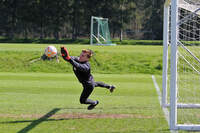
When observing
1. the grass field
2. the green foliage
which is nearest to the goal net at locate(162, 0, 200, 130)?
the grass field

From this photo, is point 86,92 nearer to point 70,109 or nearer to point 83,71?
point 83,71

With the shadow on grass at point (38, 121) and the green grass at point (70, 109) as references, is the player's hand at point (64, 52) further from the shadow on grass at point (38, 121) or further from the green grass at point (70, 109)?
the shadow on grass at point (38, 121)

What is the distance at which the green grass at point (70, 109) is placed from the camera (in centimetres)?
787

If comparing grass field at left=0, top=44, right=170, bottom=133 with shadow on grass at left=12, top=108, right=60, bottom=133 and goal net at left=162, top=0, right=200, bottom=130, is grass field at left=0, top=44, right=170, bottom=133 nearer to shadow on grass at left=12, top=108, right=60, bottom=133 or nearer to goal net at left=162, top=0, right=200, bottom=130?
shadow on grass at left=12, top=108, right=60, bottom=133

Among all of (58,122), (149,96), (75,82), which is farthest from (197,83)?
(58,122)

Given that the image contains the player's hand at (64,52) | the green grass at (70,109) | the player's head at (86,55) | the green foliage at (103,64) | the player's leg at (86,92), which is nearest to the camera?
the player's hand at (64,52)

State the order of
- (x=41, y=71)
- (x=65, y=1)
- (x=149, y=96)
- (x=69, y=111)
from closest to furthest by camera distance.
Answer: (x=69, y=111), (x=149, y=96), (x=41, y=71), (x=65, y=1)

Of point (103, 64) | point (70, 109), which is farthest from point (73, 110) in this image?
point (103, 64)

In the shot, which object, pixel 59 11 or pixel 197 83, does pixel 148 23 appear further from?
pixel 197 83

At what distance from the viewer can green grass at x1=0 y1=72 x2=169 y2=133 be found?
7.87m

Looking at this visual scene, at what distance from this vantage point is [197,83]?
1695cm

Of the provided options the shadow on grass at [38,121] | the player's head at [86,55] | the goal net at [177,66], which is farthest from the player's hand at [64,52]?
the goal net at [177,66]

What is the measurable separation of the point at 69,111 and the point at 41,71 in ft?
44.3

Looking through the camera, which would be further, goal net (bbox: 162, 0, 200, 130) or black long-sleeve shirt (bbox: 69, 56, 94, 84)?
black long-sleeve shirt (bbox: 69, 56, 94, 84)
